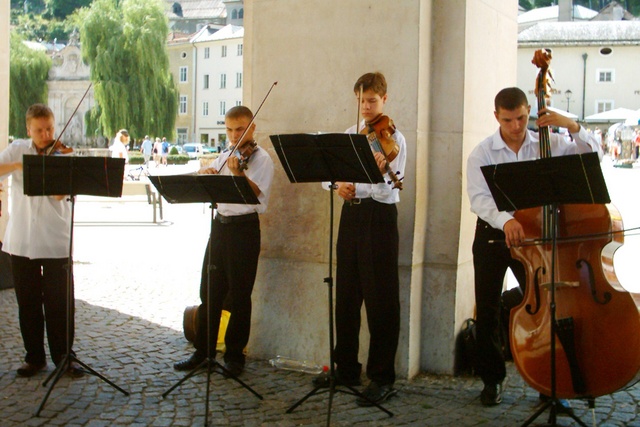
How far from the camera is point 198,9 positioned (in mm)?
121688

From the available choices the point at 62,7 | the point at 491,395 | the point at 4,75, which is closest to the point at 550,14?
the point at 62,7

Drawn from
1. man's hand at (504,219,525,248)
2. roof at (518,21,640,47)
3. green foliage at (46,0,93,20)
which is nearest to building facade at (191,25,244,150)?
roof at (518,21,640,47)

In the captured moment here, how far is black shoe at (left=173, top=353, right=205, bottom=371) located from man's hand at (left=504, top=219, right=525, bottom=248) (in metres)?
2.66

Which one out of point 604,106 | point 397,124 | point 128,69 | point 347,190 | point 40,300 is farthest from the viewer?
point 604,106

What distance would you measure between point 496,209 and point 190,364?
2621mm

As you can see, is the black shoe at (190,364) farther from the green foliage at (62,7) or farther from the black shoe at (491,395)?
the green foliage at (62,7)

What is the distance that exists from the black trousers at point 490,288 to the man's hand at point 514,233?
0.54 metres

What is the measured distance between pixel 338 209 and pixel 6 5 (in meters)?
5.35

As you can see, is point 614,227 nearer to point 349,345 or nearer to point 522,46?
point 349,345

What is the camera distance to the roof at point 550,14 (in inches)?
3359

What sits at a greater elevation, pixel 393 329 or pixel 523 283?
pixel 523 283

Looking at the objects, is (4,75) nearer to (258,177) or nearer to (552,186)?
(258,177)

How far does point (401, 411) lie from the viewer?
5.26 m

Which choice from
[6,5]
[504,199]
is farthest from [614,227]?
[6,5]
